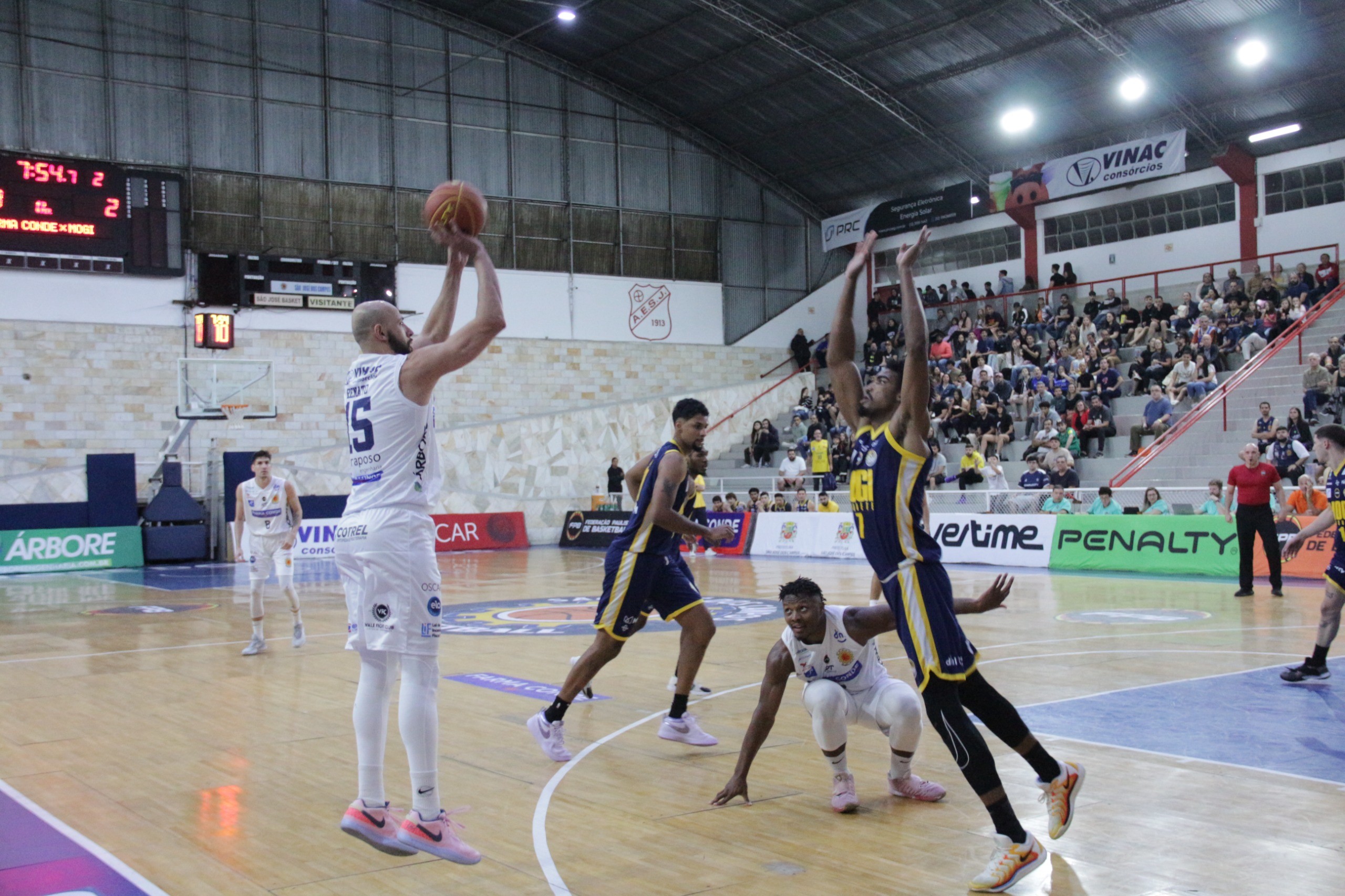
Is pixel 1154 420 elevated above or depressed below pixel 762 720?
above

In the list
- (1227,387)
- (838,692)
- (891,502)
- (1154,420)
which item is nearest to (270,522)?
(838,692)

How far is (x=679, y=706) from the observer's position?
752cm

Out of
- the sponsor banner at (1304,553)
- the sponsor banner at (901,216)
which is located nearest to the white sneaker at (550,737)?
the sponsor banner at (1304,553)

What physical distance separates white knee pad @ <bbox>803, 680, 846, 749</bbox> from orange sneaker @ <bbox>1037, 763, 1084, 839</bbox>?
1029mm

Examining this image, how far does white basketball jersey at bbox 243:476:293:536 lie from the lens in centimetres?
1251

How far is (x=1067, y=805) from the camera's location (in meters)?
5.12

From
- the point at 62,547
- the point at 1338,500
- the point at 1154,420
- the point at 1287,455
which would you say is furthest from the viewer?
the point at 62,547

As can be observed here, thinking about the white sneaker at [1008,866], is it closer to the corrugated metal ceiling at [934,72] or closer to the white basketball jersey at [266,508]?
the white basketball jersey at [266,508]

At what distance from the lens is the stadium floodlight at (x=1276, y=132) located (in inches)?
1063

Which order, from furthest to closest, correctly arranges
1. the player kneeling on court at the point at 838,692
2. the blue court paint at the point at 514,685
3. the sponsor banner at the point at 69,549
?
the sponsor banner at the point at 69,549
the blue court paint at the point at 514,685
the player kneeling on court at the point at 838,692

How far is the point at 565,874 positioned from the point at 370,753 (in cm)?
94

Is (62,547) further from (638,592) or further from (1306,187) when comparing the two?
(1306,187)

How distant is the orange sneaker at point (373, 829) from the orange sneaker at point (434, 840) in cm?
4

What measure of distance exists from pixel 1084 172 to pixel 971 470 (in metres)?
10.6
